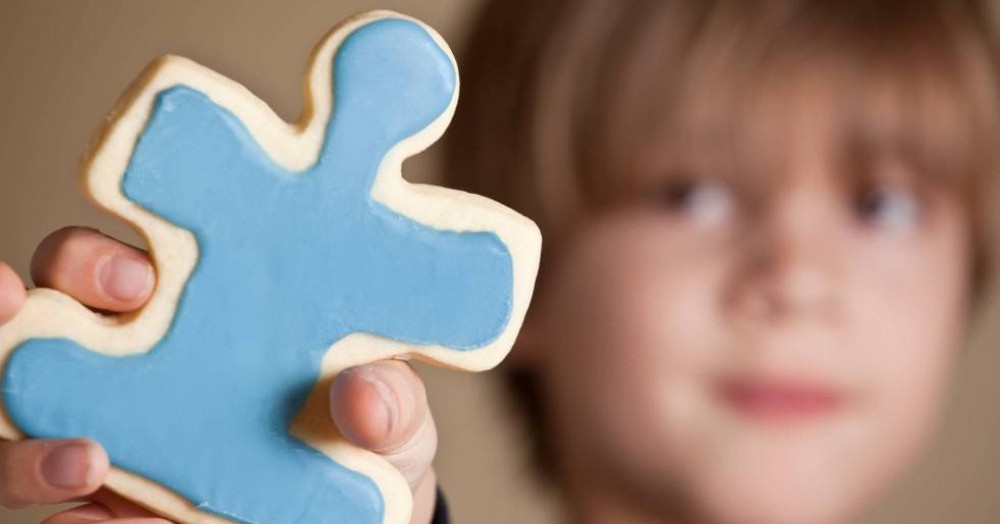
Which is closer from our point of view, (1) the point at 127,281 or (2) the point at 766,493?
(1) the point at 127,281

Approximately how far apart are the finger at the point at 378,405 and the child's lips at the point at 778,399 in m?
0.47

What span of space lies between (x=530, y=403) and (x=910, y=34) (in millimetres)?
460

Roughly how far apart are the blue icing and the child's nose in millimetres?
486

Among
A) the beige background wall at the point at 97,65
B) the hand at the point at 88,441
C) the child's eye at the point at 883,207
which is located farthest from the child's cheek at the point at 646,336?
the hand at the point at 88,441

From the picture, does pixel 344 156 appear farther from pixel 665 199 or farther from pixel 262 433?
pixel 665 199

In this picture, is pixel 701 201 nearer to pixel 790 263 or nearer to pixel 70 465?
pixel 790 263

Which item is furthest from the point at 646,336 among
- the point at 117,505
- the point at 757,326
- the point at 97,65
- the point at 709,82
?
the point at 97,65

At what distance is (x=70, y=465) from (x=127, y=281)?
0.06 metres

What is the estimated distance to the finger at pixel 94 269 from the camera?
14.9 inches

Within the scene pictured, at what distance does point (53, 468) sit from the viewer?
367 millimetres

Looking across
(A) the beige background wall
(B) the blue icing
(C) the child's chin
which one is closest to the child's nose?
(C) the child's chin

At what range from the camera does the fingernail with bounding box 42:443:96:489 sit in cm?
36

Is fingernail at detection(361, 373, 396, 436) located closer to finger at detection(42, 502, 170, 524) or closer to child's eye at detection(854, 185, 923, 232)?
finger at detection(42, 502, 170, 524)

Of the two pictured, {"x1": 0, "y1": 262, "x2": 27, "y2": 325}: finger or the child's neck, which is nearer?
{"x1": 0, "y1": 262, "x2": 27, "y2": 325}: finger
